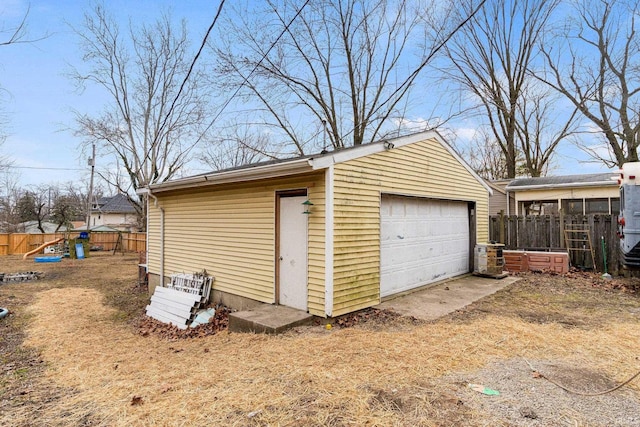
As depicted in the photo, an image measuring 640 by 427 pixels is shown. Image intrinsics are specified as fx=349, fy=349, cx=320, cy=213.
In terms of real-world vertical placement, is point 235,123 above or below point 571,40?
below

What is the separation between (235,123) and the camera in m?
16.6

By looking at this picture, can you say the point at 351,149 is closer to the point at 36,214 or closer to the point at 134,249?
the point at 134,249

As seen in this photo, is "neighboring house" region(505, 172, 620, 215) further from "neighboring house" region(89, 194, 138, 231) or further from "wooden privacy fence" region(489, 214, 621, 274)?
"neighboring house" region(89, 194, 138, 231)

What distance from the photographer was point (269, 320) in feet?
16.8

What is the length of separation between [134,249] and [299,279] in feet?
66.7

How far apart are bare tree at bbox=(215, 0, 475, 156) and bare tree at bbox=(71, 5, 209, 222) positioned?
4.95 m

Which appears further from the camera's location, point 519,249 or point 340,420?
point 519,249

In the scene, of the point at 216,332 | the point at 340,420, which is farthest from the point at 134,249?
the point at 340,420

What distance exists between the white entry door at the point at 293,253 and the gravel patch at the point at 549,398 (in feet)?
9.61

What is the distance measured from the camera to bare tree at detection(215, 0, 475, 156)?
15234 mm

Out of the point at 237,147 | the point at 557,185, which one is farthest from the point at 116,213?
the point at 557,185

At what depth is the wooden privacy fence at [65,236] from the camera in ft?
65.6

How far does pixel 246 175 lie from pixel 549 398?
4966mm

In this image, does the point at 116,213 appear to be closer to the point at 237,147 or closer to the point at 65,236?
the point at 65,236
